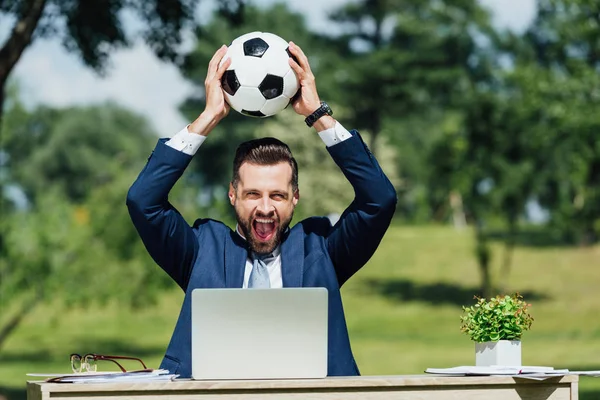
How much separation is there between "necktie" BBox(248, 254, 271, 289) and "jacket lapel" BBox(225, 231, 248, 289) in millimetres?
50

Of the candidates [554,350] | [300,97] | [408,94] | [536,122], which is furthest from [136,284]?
[408,94]

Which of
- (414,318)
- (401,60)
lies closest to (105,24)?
(414,318)

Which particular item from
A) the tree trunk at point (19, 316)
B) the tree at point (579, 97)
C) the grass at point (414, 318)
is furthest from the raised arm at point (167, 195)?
the tree trunk at point (19, 316)

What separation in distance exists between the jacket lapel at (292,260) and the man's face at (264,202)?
72 millimetres

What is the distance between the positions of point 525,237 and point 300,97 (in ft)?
148

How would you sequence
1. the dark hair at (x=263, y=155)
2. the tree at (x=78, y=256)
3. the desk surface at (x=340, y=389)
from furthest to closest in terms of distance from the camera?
the tree at (x=78, y=256), the dark hair at (x=263, y=155), the desk surface at (x=340, y=389)

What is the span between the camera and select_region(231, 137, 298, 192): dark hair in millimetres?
4961

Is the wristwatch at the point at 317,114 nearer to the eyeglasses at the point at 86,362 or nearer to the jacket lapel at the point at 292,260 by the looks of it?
the jacket lapel at the point at 292,260

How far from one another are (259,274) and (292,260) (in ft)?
0.51

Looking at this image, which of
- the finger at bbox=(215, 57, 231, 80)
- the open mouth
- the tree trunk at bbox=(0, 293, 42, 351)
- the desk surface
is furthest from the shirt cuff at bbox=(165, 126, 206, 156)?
the tree trunk at bbox=(0, 293, 42, 351)

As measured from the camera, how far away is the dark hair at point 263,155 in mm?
4961

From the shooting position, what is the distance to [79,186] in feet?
219

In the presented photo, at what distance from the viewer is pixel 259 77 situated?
5180mm

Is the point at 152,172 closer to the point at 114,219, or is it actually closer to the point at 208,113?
the point at 208,113
